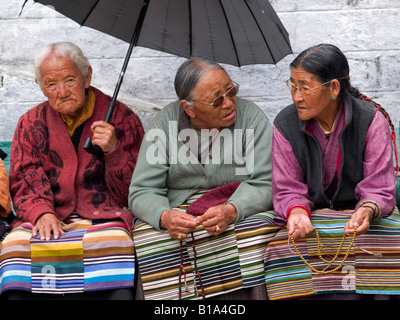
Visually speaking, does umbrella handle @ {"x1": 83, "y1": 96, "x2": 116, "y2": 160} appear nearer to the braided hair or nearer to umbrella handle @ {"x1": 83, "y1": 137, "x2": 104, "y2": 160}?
umbrella handle @ {"x1": 83, "y1": 137, "x2": 104, "y2": 160}

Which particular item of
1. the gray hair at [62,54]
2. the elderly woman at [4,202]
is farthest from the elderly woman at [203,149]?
the elderly woman at [4,202]

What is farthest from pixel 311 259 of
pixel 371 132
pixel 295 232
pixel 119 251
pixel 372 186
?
pixel 119 251

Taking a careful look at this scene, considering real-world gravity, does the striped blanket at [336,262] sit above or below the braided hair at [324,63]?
below

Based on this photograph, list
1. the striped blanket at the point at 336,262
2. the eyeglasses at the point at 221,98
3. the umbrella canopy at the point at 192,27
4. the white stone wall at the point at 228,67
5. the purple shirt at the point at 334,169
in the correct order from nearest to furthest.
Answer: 1. the striped blanket at the point at 336,262
2. the purple shirt at the point at 334,169
3. the eyeglasses at the point at 221,98
4. the umbrella canopy at the point at 192,27
5. the white stone wall at the point at 228,67

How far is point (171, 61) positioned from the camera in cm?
527

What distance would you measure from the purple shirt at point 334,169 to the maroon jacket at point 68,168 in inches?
37.4

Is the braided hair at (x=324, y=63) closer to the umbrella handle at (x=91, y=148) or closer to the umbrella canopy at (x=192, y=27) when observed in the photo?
the umbrella canopy at (x=192, y=27)

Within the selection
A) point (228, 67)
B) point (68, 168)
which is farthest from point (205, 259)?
point (228, 67)

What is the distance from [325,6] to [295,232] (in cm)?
201

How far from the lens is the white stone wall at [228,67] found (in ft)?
16.8

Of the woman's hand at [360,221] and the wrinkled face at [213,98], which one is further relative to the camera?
the wrinkled face at [213,98]

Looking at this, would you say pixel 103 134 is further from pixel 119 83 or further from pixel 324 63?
pixel 324 63

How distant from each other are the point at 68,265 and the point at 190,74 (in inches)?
52.5

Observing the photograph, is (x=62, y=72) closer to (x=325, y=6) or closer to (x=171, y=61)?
(x=171, y=61)
